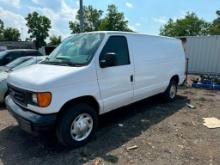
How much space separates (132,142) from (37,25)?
64296 mm

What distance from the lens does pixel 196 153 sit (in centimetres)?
400

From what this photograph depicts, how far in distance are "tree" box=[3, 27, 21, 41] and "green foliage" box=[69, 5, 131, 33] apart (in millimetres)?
20923

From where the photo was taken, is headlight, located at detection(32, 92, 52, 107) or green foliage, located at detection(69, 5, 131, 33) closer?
headlight, located at detection(32, 92, 52, 107)

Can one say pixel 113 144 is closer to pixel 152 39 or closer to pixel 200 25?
pixel 152 39

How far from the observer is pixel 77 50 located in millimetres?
4473

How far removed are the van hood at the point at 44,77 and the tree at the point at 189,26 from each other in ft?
192

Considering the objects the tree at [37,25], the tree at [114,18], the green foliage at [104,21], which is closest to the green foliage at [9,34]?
the tree at [37,25]

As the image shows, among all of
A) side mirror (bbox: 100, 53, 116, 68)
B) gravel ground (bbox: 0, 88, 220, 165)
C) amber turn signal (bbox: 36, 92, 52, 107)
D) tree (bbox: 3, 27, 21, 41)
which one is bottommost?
gravel ground (bbox: 0, 88, 220, 165)

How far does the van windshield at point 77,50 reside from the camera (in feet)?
13.8

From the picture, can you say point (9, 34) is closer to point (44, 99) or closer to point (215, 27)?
point (215, 27)

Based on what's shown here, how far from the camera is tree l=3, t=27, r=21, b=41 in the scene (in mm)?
66500

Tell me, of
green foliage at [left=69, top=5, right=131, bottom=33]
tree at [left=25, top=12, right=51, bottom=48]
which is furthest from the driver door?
tree at [left=25, top=12, right=51, bottom=48]

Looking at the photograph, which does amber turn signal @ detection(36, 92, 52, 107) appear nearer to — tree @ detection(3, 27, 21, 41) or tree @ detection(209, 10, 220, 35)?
tree @ detection(209, 10, 220, 35)

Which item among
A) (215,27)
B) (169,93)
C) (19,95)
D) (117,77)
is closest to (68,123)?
(19,95)
